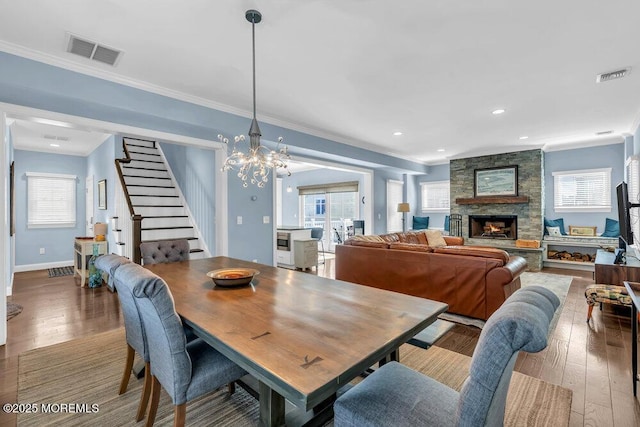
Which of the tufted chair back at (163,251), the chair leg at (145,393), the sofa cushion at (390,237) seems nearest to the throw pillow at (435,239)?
the sofa cushion at (390,237)

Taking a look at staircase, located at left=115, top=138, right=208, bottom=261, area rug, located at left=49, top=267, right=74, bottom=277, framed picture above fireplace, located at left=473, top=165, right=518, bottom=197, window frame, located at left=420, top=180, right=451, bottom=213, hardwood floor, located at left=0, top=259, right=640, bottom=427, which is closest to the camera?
hardwood floor, located at left=0, top=259, right=640, bottom=427

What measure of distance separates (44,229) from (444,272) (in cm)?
791

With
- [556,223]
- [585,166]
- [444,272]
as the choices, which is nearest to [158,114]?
[444,272]

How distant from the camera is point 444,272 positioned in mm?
3504

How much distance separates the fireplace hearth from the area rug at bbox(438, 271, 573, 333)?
1.35m

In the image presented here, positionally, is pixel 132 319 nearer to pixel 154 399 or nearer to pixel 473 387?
pixel 154 399

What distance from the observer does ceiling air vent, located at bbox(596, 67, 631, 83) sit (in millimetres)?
3051

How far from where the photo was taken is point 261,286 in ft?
6.89

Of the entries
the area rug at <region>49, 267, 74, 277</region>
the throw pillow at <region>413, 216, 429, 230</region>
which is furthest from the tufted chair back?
the throw pillow at <region>413, 216, 429, 230</region>

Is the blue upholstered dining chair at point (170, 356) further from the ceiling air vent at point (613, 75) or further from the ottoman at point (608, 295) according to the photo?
the ceiling air vent at point (613, 75)

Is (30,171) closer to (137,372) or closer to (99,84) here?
(99,84)

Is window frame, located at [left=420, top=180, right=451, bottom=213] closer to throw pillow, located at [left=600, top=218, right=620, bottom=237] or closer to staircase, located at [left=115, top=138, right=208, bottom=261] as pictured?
throw pillow, located at [left=600, top=218, right=620, bottom=237]

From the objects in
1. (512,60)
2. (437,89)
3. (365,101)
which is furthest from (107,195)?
(512,60)

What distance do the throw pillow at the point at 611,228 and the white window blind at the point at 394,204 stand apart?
174 inches
